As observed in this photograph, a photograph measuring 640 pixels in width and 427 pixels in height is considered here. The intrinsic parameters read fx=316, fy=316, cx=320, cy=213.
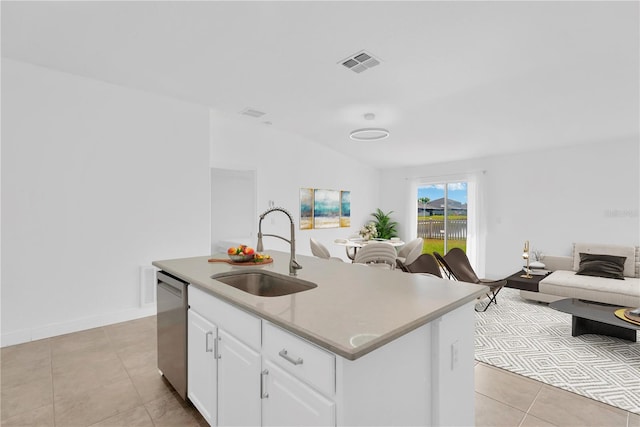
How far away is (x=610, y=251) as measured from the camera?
4.54 metres

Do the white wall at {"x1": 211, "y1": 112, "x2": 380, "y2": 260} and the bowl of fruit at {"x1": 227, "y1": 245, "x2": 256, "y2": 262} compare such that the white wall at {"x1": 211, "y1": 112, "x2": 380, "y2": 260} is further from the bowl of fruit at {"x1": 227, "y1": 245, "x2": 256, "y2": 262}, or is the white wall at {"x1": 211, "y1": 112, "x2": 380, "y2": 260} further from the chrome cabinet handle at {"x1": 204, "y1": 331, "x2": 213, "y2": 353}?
the chrome cabinet handle at {"x1": 204, "y1": 331, "x2": 213, "y2": 353}

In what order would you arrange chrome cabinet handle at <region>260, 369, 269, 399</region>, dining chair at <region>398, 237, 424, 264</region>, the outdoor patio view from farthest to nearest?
the outdoor patio view < dining chair at <region>398, 237, 424, 264</region> < chrome cabinet handle at <region>260, 369, 269, 399</region>

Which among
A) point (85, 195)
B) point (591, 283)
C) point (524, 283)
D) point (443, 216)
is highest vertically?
point (85, 195)

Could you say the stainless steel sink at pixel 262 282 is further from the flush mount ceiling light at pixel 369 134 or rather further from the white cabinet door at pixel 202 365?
the flush mount ceiling light at pixel 369 134

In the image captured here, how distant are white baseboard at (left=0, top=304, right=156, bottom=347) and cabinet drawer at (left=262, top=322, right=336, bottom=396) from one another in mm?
3311

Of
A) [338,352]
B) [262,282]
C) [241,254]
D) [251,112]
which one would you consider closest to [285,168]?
[251,112]

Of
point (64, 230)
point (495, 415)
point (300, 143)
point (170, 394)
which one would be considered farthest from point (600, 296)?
point (64, 230)

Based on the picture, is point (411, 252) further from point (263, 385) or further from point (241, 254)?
point (263, 385)

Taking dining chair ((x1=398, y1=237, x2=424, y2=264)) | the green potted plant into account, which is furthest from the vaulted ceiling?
the green potted plant

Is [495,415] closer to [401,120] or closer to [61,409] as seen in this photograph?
[61,409]

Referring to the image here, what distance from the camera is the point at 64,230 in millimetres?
3443

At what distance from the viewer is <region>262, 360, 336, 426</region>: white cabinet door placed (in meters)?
1.07

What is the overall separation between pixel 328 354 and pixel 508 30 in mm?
2990

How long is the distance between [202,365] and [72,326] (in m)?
2.66
